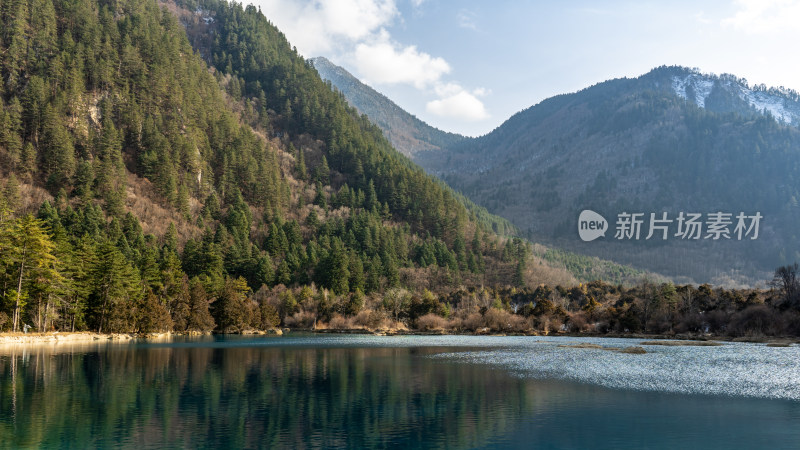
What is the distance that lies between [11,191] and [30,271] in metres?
67.1

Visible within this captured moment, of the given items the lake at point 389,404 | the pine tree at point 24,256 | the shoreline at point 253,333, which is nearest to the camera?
the lake at point 389,404

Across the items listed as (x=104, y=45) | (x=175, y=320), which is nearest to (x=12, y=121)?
(x=104, y=45)

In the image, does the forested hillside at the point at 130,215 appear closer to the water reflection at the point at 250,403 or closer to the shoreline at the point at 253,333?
the shoreline at the point at 253,333

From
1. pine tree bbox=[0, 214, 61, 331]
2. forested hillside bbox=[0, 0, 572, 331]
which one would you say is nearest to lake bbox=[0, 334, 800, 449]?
pine tree bbox=[0, 214, 61, 331]

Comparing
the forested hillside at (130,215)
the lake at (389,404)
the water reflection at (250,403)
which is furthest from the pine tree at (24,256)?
the water reflection at (250,403)

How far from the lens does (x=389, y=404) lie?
117 ft

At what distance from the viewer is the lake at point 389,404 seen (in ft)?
89.0

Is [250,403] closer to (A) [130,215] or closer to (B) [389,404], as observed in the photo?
(B) [389,404]

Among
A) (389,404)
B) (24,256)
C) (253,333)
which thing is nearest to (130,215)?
(253,333)

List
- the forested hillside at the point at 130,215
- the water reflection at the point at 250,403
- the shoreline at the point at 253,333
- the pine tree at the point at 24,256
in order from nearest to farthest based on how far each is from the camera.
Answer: the water reflection at the point at 250,403, the pine tree at the point at 24,256, the shoreline at the point at 253,333, the forested hillside at the point at 130,215

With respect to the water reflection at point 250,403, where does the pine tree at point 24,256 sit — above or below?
above

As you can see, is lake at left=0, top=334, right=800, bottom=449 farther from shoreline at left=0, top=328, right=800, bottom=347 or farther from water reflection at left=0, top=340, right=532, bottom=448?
shoreline at left=0, top=328, right=800, bottom=347

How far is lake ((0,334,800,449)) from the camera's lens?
89.0ft

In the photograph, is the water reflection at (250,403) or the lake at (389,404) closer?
the water reflection at (250,403)
